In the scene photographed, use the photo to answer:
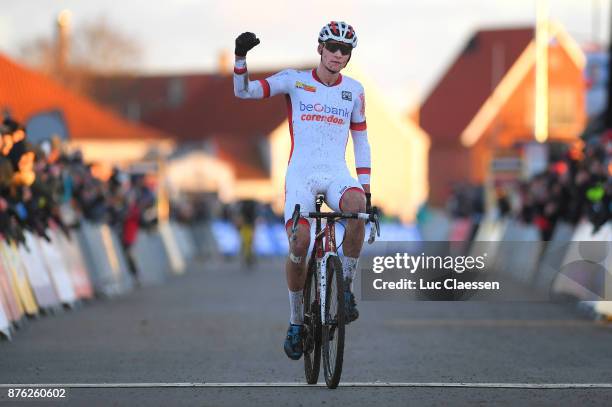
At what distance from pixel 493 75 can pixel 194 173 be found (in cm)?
1919

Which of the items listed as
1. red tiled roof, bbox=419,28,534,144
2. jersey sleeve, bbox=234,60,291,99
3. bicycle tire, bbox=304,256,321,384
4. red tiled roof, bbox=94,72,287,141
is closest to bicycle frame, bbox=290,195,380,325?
bicycle tire, bbox=304,256,321,384

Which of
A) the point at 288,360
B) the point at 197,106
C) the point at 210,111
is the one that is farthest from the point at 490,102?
the point at 288,360

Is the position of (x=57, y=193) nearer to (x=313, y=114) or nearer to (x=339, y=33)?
(x=313, y=114)

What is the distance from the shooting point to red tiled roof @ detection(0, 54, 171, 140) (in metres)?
55.9

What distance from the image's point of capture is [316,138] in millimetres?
10141

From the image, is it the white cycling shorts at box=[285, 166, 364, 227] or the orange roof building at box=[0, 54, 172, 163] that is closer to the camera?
the white cycling shorts at box=[285, 166, 364, 227]

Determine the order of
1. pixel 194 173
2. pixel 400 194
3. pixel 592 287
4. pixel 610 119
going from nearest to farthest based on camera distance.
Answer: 1. pixel 592 287
2. pixel 610 119
3. pixel 194 173
4. pixel 400 194

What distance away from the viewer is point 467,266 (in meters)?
11.8

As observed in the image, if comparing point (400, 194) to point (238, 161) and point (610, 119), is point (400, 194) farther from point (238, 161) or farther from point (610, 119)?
point (610, 119)

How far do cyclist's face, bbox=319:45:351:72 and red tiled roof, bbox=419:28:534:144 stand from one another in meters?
76.8

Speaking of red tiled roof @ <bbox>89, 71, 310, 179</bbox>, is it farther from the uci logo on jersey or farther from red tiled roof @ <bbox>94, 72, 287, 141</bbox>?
the uci logo on jersey

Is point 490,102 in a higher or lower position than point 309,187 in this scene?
lower

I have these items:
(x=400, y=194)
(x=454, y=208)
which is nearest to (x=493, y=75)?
(x=400, y=194)

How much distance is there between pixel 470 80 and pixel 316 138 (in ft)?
260
